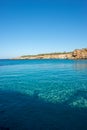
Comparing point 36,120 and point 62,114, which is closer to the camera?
point 36,120

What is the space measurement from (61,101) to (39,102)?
2.16 m

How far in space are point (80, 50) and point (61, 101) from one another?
170m

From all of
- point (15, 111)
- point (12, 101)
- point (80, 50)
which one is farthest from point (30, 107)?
point (80, 50)

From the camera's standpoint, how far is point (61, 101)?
1759 cm

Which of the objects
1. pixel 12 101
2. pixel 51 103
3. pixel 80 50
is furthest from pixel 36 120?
pixel 80 50

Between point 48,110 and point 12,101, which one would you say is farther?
Result: point 12,101

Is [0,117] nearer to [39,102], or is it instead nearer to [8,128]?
[8,128]

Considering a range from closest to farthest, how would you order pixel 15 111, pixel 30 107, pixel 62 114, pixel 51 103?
1. pixel 62 114
2. pixel 15 111
3. pixel 30 107
4. pixel 51 103

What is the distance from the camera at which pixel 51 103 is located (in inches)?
671

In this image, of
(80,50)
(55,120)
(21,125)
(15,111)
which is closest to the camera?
(21,125)

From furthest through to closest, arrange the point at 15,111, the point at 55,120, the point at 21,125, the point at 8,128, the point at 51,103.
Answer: the point at 51,103, the point at 15,111, the point at 55,120, the point at 21,125, the point at 8,128

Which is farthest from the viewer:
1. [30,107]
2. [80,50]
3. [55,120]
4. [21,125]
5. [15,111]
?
[80,50]

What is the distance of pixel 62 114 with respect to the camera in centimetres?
1405

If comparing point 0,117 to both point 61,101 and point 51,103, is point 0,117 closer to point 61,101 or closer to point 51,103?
point 51,103
